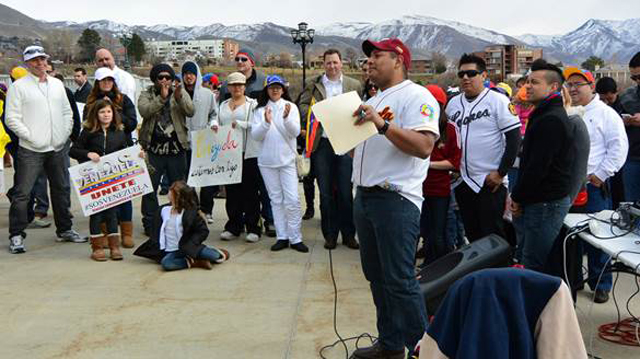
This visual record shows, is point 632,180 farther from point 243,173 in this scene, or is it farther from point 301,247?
point 243,173

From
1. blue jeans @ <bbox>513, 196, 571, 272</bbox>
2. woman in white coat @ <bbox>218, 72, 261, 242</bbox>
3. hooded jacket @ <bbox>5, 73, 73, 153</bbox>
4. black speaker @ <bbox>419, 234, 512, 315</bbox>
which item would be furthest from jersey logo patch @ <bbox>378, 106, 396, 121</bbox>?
hooded jacket @ <bbox>5, 73, 73, 153</bbox>

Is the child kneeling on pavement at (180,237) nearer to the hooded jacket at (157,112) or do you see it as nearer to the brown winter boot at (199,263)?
the brown winter boot at (199,263)

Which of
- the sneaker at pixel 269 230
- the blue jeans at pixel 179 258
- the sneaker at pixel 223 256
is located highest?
the blue jeans at pixel 179 258

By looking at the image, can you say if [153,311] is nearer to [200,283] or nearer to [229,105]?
[200,283]

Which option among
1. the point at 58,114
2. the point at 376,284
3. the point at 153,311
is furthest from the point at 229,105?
the point at 376,284


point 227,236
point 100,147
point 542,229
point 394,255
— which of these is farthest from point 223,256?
point 542,229

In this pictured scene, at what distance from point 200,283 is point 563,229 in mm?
3000

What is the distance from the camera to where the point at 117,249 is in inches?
242

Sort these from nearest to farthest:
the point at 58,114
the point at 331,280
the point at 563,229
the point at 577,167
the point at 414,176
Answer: the point at 414,176, the point at 577,167, the point at 563,229, the point at 331,280, the point at 58,114

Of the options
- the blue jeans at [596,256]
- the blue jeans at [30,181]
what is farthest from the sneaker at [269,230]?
the blue jeans at [596,256]

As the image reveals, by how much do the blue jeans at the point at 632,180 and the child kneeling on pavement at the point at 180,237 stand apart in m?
4.06

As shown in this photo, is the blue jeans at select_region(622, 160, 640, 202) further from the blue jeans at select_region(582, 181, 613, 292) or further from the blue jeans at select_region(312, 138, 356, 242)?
the blue jeans at select_region(312, 138, 356, 242)

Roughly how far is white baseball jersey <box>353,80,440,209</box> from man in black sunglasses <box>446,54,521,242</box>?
1638 millimetres

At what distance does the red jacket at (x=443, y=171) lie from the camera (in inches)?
201
